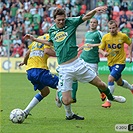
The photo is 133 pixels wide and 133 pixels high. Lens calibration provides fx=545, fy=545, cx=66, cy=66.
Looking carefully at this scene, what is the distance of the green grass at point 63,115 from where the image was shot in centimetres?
975

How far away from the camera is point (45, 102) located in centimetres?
1505

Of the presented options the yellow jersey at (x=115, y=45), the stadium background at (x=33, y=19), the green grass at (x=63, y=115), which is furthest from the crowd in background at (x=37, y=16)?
the yellow jersey at (x=115, y=45)

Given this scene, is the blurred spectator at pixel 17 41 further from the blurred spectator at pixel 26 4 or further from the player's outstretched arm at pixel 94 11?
the player's outstretched arm at pixel 94 11

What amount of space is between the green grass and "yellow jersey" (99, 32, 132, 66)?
1.22 metres

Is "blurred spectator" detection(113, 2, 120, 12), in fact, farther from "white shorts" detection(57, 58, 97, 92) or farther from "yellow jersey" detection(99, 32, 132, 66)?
"white shorts" detection(57, 58, 97, 92)

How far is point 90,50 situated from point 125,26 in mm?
17636

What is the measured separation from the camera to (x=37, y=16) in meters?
33.8

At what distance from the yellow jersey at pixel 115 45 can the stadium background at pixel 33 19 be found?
45.9 feet

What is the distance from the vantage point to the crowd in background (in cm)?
3145

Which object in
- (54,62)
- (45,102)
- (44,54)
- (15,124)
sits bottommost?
(54,62)

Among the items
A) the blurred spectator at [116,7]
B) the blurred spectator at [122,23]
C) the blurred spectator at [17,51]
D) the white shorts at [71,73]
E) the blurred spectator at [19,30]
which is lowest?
the blurred spectator at [17,51]

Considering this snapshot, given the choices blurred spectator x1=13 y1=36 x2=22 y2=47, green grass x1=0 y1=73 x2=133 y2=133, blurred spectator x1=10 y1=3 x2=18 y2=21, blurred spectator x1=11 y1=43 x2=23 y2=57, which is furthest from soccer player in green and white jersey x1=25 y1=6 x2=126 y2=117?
blurred spectator x1=10 y1=3 x2=18 y2=21

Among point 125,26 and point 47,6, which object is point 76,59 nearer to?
point 125,26

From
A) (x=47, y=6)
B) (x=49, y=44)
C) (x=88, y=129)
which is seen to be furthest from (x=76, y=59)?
(x=47, y=6)
